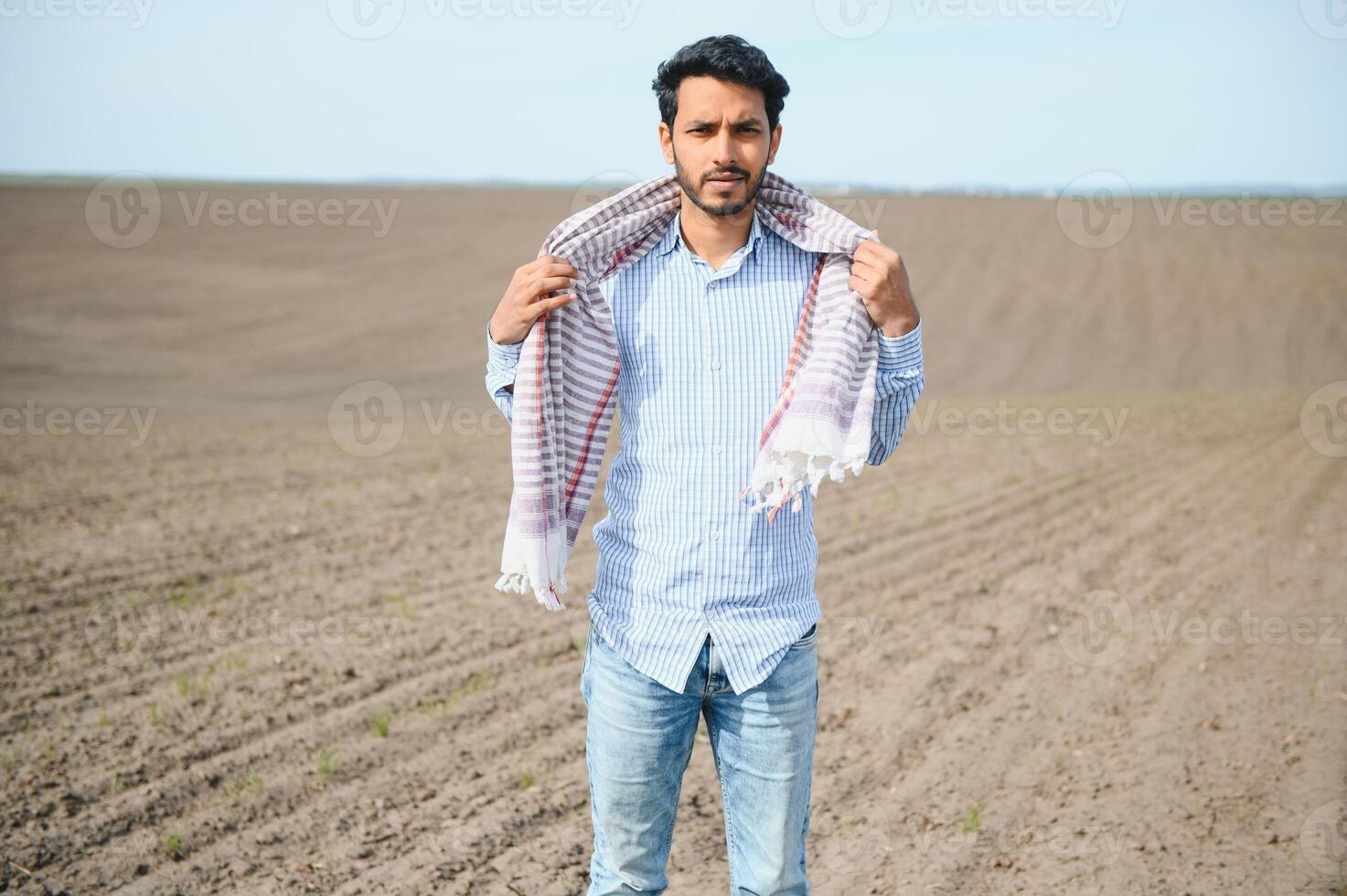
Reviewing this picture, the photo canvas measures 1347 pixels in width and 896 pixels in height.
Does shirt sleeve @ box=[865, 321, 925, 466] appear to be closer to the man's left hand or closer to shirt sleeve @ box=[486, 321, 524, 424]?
the man's left hand

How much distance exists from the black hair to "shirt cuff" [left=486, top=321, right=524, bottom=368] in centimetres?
57

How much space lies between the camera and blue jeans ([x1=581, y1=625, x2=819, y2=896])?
2.23 metres

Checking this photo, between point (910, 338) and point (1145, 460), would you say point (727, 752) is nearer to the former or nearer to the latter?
point (910, 338)

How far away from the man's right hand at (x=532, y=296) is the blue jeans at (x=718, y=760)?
2.28 feet

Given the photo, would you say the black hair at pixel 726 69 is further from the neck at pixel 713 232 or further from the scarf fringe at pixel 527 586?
the scarf fringe at pixel 527 586

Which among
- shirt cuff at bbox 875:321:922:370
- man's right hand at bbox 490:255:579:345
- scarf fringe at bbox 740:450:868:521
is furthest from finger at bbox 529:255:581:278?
shirt cuff at bbox 875:321:922:370

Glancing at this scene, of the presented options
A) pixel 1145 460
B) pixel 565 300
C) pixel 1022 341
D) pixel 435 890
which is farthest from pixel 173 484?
Result: pixel 1022 341

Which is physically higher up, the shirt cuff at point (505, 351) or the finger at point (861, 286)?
the finger at point (861, 286)

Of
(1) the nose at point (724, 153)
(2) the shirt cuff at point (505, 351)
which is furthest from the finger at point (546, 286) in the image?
(1) the nose at point (724, 153)

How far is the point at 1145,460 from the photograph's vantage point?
34.8 ft

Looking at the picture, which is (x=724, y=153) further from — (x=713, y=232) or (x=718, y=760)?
(x=718, y=760)

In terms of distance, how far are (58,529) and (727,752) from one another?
6869 mm

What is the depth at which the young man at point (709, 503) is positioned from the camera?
→ 2215 millimetres

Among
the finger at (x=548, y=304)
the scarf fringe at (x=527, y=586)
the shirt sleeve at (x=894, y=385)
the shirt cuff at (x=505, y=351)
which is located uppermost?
the finger at (x=548, y=304)
